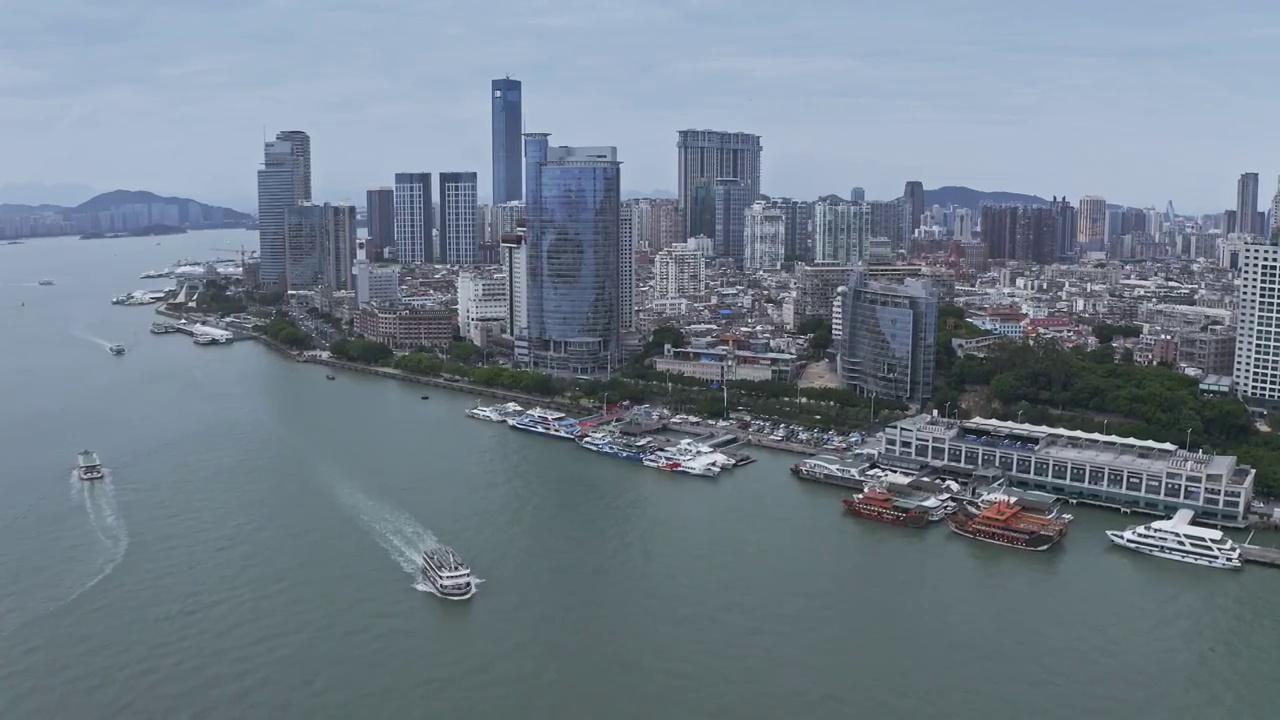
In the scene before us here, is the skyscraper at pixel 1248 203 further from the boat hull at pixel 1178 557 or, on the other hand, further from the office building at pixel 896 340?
the boat hull at pixel 1178 557

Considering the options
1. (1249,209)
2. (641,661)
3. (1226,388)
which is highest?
(1249,209)

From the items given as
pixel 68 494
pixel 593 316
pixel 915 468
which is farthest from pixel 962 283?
pixel 68 494

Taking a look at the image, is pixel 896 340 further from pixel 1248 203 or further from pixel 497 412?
pixel 1248 203

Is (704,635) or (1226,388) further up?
(1226,388)

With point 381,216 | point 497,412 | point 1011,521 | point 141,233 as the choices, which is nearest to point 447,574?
point 1011,521

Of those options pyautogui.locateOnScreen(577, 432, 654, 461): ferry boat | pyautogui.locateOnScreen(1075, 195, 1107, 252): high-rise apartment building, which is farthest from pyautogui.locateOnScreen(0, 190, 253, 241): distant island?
pyautogui.locateOnScreen(577, 432, 654, 461): ferry boat

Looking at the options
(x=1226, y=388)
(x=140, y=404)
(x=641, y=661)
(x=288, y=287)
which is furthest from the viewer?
(x=288, y=287)

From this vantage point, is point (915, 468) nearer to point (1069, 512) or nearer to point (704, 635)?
point (1069, 512)
